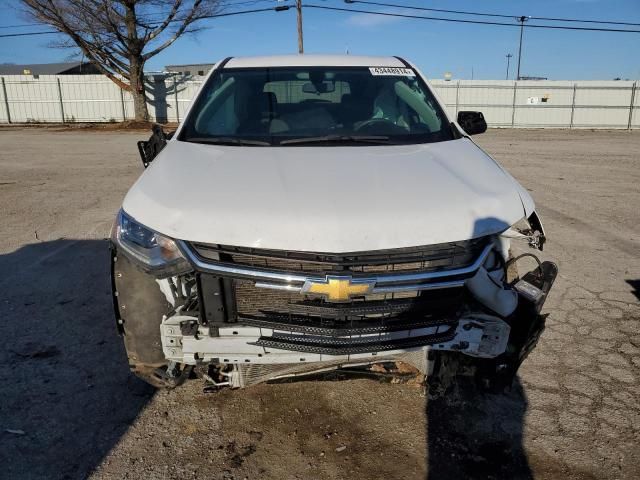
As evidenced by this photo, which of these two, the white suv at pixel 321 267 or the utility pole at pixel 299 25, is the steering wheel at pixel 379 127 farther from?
the utility pole at pixel 299 25

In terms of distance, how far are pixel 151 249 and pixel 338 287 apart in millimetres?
845

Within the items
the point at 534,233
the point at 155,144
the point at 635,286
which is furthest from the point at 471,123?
the point at 155,144

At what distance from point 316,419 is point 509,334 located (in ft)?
3.63

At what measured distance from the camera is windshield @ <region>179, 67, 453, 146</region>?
3.31 metres

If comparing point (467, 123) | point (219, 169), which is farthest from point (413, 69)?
point (219, 169)

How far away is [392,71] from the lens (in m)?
3.98

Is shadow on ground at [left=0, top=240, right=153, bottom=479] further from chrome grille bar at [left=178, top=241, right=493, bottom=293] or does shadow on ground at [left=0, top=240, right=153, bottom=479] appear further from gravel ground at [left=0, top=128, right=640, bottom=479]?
chrome grille bar at [left=178, top=241, right=493, bottom=293]

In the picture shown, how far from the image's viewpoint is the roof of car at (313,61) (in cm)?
400

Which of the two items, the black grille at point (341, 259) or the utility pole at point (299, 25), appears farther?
the utility pole at point (299, 25)

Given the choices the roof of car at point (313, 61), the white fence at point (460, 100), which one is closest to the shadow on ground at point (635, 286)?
the roof of car at point (313, 61)

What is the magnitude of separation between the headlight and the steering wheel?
5.25 feet

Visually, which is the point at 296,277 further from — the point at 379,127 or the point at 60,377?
the point at 60,377

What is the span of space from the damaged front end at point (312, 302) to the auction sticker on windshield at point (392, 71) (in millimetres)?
1927

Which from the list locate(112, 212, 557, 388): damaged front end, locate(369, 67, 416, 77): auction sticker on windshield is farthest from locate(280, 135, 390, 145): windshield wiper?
locate(112, 212, 557, 388): damaged front end
